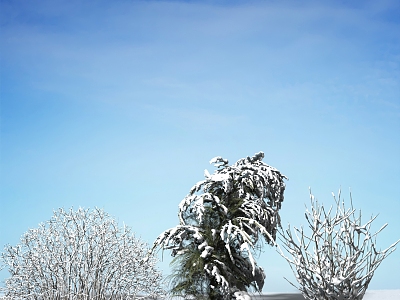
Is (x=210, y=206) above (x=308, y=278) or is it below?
above

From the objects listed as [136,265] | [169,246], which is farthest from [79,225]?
[169,246]

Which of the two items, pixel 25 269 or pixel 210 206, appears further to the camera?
pixel 210 206

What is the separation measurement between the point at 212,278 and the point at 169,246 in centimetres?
132

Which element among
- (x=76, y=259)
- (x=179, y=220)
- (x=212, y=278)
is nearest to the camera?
(x=76, y=259)

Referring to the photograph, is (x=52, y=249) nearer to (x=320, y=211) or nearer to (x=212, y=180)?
(x=212, y=180)

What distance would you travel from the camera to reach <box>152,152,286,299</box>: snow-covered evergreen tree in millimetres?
10953

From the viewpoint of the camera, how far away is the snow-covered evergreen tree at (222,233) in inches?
431

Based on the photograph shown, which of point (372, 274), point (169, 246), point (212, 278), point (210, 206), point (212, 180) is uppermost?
point (212, 180)

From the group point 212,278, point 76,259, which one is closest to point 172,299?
point 212,278

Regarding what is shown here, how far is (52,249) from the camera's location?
9984 mm

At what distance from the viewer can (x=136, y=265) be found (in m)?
10.3

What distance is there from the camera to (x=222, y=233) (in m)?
10.9

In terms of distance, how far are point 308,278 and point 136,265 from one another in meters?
4.83

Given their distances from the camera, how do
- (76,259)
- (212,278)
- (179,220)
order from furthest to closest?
(179,220), (212,278), (76,259)
